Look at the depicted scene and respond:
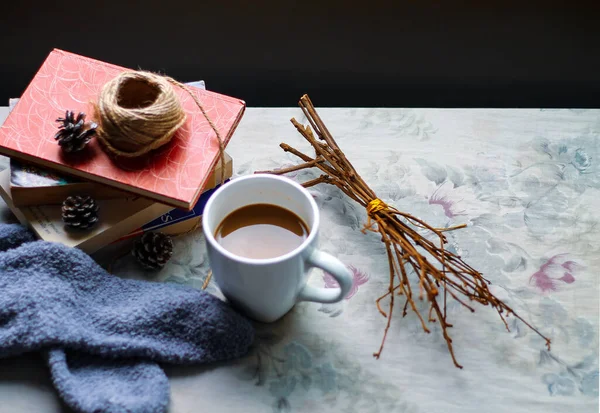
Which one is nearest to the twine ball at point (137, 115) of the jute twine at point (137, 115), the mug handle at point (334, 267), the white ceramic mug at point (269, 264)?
the jute twine at point (137, 115)

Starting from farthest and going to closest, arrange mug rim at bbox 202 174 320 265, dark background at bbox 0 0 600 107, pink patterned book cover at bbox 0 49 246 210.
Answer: dark background at bbox 0 0 600 107 < pink patterned book cover at bbox 0 49 246 210 < mug rim at bbox 202 174 320 265

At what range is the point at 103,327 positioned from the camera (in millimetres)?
630

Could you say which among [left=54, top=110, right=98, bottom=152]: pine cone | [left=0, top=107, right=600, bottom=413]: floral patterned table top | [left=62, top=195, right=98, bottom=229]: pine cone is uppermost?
[left=54, top=110, right=98, bottom=152]: pine cone

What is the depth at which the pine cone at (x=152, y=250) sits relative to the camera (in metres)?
0.69

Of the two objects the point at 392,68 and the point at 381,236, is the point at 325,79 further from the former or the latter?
the point at 381,236

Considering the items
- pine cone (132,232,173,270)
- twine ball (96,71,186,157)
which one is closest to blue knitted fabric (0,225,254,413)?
pine cone (132,232,173,270)

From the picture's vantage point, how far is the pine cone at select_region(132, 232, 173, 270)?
692mm

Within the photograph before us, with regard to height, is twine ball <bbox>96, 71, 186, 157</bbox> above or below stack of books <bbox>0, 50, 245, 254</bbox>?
above

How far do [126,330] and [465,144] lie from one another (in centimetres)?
51

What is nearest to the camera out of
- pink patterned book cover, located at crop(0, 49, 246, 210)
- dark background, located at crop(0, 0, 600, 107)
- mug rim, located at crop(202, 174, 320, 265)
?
mug rim, located at crop(202, 174, 320, 265)

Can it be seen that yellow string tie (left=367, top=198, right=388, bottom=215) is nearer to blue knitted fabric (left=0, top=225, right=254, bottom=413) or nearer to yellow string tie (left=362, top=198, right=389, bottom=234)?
yellow string tie (left=362, top=198, right=389, bottom=234)

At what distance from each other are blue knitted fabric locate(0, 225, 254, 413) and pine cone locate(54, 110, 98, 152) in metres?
0.11

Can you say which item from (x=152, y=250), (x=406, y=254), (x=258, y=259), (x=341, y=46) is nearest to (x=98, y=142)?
(x=152, y=250)

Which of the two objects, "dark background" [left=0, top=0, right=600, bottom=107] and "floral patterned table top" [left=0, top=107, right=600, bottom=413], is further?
"dark background" [left=0, top=0, right=600, bottom=107]
